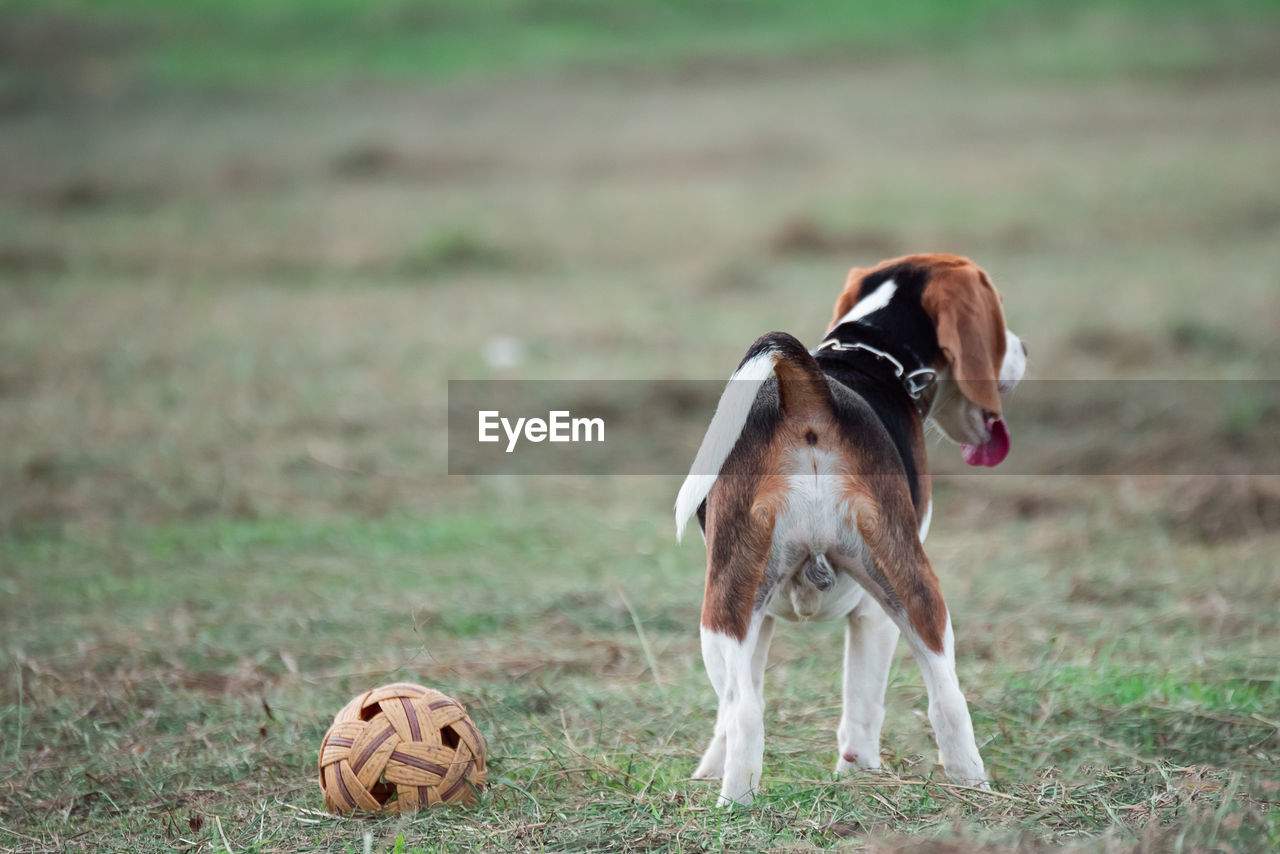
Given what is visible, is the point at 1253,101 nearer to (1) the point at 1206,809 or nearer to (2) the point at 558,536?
(2) the point at 558,536

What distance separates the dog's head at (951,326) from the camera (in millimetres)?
4242

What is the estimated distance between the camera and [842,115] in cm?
2214

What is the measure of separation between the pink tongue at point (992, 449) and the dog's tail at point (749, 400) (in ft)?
3.55

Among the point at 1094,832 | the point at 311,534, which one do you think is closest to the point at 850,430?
the point at 1094,832

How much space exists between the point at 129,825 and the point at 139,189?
16335mm

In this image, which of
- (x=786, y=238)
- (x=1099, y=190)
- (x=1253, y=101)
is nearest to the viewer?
(x=786, y=238)

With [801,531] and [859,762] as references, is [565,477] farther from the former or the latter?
[801,531]

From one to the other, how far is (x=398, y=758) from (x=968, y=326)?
82.3 inches

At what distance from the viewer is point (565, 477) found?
8.70 meters

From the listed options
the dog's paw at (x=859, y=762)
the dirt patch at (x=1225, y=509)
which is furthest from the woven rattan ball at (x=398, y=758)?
the dirt patch at (x=1225, y=509)

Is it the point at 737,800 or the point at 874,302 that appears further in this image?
the point at 874,302

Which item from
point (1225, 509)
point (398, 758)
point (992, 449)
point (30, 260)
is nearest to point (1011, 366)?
point (992, 449)

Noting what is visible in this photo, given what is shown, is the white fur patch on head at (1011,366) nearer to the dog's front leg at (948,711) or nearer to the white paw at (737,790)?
the dog's front leg at (948,711)

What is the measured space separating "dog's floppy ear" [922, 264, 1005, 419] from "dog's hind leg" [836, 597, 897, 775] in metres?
0.73
